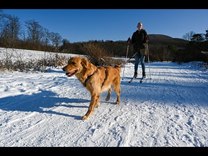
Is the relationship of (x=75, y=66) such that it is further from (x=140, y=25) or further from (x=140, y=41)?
(x=140, y=25)

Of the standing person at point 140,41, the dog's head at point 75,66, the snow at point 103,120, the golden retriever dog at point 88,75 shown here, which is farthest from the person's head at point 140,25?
the dog's head at point 75,66

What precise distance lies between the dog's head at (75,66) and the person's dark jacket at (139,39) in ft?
15.2

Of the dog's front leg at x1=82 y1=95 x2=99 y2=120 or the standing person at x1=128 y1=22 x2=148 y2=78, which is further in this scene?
the standing person at x1=128 y1=22 x2=148 y2=78

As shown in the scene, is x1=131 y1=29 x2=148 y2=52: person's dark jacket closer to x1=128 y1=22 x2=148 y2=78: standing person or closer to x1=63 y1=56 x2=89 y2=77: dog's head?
x1=128 y1=22 x2=148 y2=78: standing person

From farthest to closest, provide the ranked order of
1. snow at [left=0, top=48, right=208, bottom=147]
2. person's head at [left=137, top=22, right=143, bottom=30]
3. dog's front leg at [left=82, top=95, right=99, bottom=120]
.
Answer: person's head at [left=137, top=22, right=143, bottom=30]
dog's front leg at [left=82, top=95, right=99, bottom=120]
snow at [left=0, top=48, right=208, bottom=147]

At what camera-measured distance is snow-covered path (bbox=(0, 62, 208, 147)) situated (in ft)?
10.8

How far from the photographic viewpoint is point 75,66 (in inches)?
176

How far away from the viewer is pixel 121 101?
5.61m

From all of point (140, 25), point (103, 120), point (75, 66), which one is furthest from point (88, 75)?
point (140, 25)

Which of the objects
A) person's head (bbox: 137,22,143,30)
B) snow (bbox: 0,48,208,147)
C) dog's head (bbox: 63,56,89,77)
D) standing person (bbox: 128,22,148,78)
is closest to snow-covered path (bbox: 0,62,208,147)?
snow (bbox: 0,48,208,147)

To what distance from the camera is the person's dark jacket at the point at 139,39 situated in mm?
8805

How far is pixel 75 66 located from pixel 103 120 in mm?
1142

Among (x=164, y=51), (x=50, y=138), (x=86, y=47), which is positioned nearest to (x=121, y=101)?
(x=50, y=138)

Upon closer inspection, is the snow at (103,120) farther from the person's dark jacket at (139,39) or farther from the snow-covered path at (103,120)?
the person's dark jacket at (139,39)
